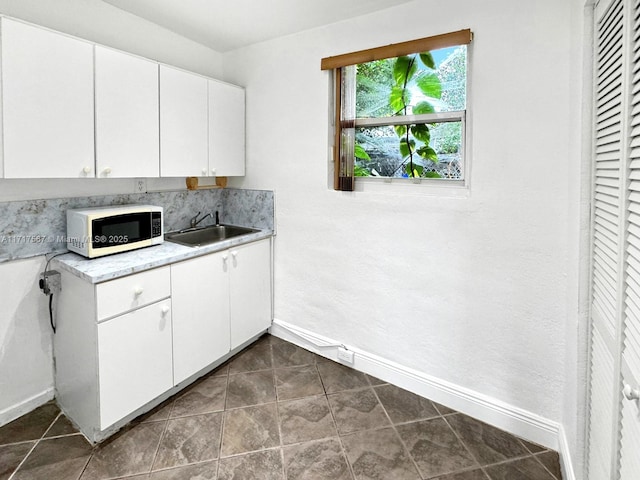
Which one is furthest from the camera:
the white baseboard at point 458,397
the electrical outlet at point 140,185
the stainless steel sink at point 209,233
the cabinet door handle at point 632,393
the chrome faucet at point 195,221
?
the chrome faucet at point 195,221

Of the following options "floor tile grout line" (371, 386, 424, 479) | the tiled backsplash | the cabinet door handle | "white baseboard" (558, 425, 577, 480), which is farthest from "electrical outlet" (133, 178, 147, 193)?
"white baseboard" (558, 425, 577, 480)

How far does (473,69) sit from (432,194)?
716mm

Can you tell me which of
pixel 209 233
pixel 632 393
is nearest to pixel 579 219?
pixel 632 393

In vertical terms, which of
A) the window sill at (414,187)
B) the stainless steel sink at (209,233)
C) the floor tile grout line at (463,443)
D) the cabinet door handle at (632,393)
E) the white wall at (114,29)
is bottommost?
the floor tile grout line at (463,443)

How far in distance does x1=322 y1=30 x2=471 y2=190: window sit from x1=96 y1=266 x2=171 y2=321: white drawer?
4.27 feet

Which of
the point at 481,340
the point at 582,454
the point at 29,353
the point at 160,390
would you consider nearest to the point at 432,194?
the point at 481,340

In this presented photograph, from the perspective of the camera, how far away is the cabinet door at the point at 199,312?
2.24 m

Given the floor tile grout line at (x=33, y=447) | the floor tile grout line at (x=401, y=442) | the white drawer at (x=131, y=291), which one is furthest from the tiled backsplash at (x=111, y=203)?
the floor tile grout line at (x=401, y=442)

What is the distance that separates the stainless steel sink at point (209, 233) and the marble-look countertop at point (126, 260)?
1.15 feet

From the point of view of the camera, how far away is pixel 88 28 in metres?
2.23

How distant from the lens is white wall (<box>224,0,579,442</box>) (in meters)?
1.82

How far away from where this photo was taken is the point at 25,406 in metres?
2.11

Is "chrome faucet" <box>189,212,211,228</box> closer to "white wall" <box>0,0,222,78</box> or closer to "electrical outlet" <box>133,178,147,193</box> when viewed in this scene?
"electrical outlet" <box>133,178,147,193</box>

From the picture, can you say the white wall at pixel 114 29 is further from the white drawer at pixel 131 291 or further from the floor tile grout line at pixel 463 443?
the floor tile grout line at pixel 463 443
